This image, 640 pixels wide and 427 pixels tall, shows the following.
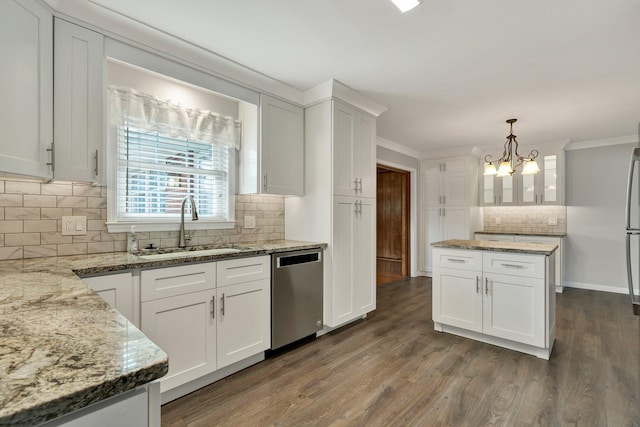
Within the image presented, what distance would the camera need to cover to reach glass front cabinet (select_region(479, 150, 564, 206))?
16.4 feet

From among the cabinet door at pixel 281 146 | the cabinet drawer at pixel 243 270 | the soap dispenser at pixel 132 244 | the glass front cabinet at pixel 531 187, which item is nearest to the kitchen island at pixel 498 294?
the cabinet door at pixel 281 146

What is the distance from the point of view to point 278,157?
2.97 meters

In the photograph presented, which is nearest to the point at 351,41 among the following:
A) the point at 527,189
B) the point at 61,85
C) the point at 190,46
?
the point at 190,46

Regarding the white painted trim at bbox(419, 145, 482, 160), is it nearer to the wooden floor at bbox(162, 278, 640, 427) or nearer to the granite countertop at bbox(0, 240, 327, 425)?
the wooden floor at bbox(162, 278, 640, 427)

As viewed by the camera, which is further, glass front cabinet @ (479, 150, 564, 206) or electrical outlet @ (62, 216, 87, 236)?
glass front cabinet @ (479, 150, 564, 206)

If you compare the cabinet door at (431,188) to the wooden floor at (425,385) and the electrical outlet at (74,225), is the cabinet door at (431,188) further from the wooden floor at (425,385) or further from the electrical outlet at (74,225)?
the electrical outlet at (74,225)

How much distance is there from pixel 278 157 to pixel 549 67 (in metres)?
2.40

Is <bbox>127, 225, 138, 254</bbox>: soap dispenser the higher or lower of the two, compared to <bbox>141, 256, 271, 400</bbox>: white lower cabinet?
higher

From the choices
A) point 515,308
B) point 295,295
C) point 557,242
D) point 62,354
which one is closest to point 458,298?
point 515,308

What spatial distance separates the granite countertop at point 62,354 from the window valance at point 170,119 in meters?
1.52

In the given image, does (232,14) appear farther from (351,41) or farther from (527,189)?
(527,189)

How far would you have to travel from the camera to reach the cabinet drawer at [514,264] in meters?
2.59

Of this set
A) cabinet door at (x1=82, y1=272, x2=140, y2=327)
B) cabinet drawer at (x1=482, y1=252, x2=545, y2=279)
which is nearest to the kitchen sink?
cabinet door at (x1=82, y1=272, x2=140, y2=327)

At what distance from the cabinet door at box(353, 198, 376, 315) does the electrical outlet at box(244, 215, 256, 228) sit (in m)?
1.04
